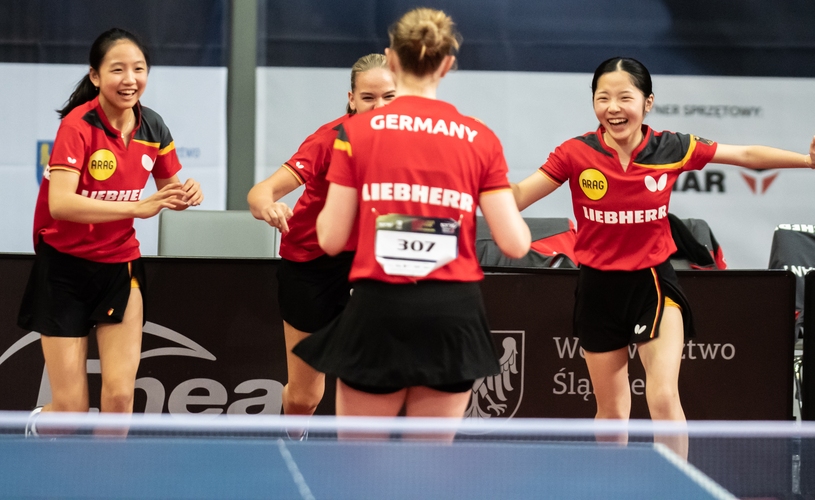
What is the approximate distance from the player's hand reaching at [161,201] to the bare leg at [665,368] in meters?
1.93

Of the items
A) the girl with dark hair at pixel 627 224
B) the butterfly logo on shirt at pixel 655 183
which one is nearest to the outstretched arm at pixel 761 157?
the girl with dark hair at pixel 627 224

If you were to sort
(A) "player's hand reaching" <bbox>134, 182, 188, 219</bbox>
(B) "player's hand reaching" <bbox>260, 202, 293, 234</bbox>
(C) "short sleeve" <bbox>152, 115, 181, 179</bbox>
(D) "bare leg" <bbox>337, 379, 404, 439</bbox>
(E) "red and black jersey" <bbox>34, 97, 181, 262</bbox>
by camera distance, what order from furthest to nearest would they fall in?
1. (C) "short sleeve" <bbox>152, 115, 181, 179</bbox>
2. (E) "red and black jersey" <bbox>34, 97, 181, 262</bbox>
3. (A) "player's hand reaching" <bbox>134, 182, 188, 219</bbox>
4. (B) "player's hand reaching" <bbox>260, 202, 293, 234</bbox>
5. (D) "bare leg" <bbox>337, 379, 404, 439</bbox>

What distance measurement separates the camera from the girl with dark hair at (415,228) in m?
2.51

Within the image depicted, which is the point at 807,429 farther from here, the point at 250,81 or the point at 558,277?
the point at 250,81

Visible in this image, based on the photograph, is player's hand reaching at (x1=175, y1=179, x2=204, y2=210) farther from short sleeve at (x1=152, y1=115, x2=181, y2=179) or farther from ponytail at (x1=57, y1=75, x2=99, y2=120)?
ponytail at (x1=57, y1=75, x2=99, y2=120)

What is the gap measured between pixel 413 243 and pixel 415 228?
4 cm

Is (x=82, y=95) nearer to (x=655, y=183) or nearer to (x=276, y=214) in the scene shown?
(x=276, y=214)

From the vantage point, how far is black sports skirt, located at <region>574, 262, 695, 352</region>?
3.78m

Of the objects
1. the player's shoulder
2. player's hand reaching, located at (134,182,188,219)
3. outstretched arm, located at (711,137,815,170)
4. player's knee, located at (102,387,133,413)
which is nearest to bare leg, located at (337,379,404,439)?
player's hand reaching, located at (134,182,188,219)

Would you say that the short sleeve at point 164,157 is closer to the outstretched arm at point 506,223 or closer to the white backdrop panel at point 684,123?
the outstretched arm at point 506,223

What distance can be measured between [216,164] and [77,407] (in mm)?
3199

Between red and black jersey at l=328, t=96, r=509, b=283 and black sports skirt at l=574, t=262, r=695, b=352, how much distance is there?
139cm

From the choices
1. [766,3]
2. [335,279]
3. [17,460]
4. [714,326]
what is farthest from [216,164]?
[17,460]

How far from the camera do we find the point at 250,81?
6.71 m
